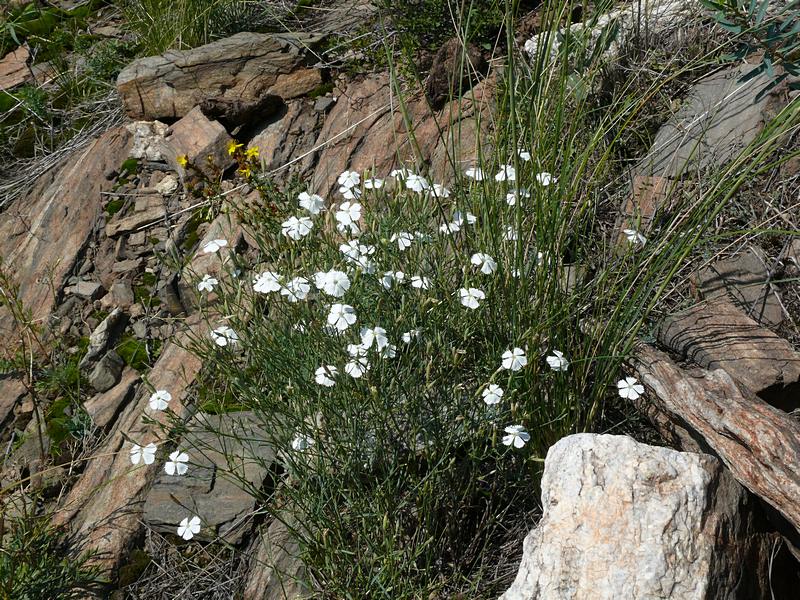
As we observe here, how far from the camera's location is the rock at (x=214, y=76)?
4598mm

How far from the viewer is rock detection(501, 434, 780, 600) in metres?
1.79

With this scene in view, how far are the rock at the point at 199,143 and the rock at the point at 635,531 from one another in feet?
9.87

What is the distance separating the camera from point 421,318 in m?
2.41

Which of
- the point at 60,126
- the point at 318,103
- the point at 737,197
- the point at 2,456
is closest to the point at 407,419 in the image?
the point at 737,197

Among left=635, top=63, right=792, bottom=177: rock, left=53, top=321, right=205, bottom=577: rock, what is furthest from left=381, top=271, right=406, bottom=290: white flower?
left=635, top=63, right=792, bottom=177: rock

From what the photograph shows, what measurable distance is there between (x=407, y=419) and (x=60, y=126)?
402 centimetres

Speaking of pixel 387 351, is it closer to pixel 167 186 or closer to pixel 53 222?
pixel 167 186

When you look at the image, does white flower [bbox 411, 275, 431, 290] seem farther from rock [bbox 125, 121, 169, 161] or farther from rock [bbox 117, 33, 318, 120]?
rock [bbox 125, 121, 169, 161]

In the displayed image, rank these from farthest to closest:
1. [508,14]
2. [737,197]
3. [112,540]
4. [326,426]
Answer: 1. [737,197]
2. [112,540]
3. [326,426]
4. [508,14]

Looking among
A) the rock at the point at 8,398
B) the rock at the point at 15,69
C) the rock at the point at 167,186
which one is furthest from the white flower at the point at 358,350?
the rock at the point at 15,69

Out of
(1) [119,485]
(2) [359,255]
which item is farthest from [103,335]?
(2) [359,255]

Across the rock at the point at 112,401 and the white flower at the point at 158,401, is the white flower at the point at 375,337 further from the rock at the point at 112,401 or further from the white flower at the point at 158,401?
the rock at the point at 112,401

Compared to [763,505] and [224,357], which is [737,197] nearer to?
[763,505]

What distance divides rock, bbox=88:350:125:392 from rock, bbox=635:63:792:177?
2.79 metres
